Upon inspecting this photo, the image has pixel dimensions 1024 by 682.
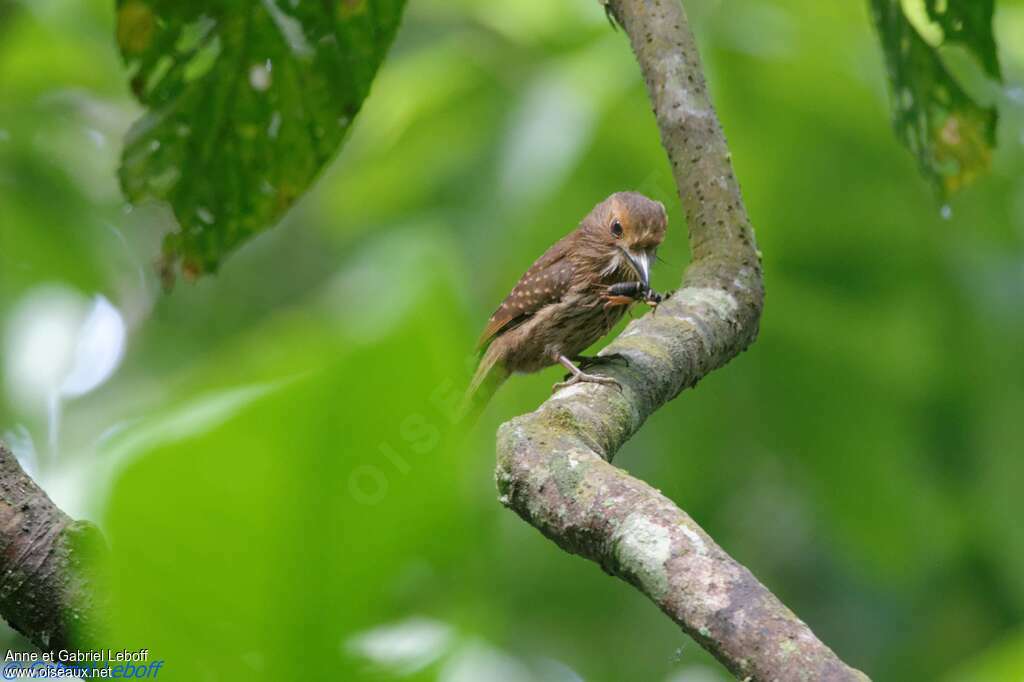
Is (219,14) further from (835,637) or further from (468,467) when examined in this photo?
(835,637)

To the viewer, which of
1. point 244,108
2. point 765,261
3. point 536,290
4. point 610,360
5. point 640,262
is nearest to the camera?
point 244,108

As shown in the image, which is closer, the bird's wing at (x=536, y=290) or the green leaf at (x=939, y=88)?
the green leaf at (x=939, y=88)

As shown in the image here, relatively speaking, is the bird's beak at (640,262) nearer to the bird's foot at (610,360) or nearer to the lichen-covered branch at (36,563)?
the bird's foot at (610,360)

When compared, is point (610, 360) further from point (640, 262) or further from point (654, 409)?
point (640, 262)

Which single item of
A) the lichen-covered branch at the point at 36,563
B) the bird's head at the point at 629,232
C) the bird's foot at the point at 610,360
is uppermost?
the bird's head at the point at 629,232

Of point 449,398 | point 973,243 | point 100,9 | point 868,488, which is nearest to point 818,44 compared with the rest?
point 973,243

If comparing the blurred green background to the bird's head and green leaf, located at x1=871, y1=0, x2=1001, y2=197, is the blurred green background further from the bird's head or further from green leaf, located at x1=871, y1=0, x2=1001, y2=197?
green leaf, located at x1=871, y1=0, x2=1001, y2=197

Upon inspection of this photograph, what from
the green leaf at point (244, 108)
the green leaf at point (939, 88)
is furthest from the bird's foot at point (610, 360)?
the green leaf at point (939, 88)

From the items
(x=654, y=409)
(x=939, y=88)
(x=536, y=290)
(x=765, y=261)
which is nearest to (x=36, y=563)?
(x=654, y=409)
